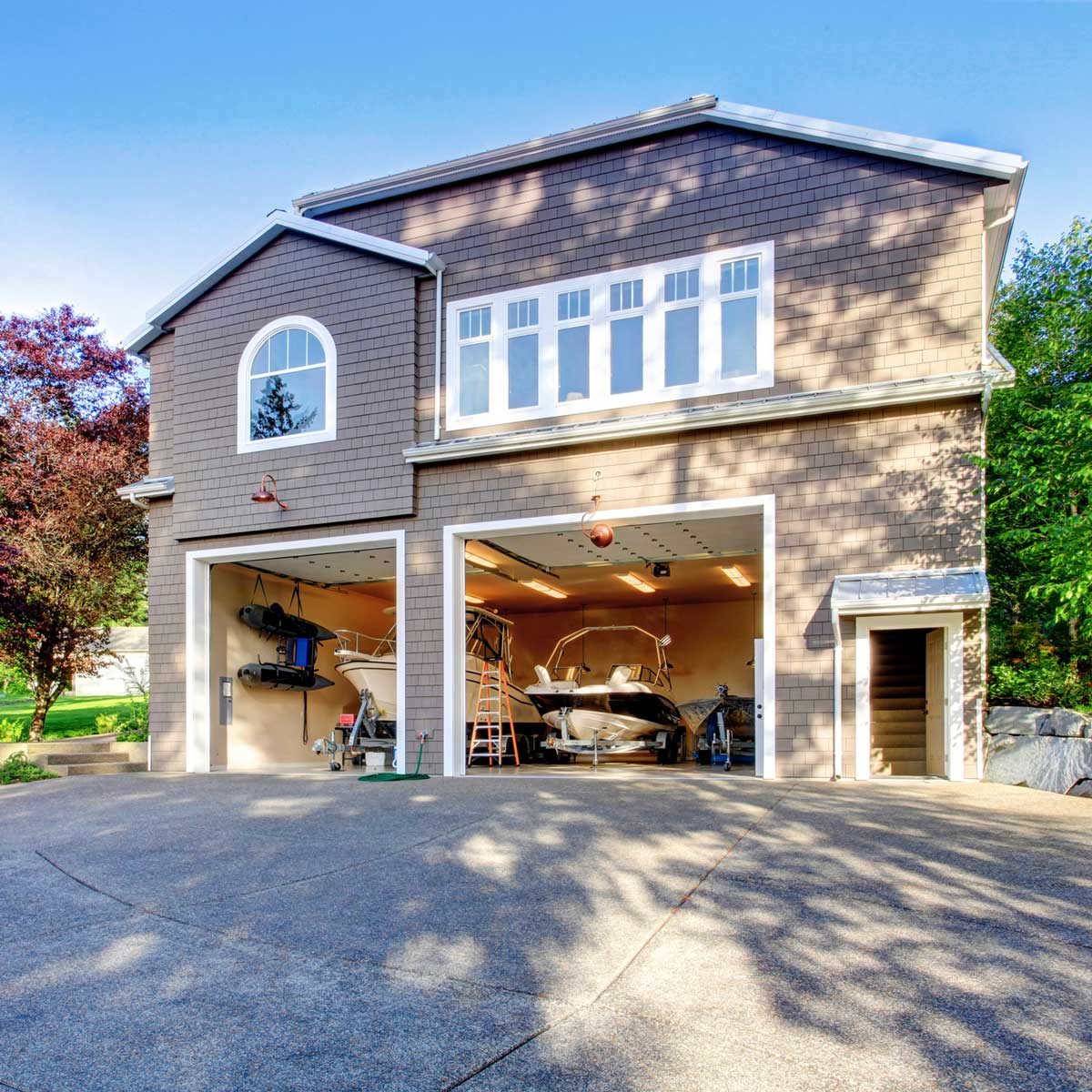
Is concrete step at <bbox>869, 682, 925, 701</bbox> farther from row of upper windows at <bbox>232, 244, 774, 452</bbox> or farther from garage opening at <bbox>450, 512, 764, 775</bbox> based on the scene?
row of upper windows at <bbox>232, 244, 774, 452</bbox>

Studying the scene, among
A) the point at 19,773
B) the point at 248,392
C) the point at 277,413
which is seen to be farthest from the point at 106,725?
the point at 277,413

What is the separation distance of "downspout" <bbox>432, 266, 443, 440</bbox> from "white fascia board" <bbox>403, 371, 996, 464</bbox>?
A: 10.8 inches

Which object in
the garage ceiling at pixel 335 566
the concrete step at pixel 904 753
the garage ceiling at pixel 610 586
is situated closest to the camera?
the concrete step at pixel 904 753

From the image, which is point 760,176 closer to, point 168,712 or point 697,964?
point 697,964

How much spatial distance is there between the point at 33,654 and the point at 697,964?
15.3 meters

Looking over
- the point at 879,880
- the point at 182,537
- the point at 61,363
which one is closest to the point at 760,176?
the point at 879,880

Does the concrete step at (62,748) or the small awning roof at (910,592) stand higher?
the small awning roof at (910,592)

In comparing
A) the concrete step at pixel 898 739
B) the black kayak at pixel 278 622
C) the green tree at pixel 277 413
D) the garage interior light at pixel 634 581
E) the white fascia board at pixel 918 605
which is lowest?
the concrete step at pixel 898 739

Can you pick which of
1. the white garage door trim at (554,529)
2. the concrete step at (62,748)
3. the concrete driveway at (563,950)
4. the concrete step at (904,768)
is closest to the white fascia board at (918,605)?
the white garage door trim at (554,529)

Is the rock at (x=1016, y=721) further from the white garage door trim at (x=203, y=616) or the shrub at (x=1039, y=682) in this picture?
the white garage door trim at (x=203, y=616)

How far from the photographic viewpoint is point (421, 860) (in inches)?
253

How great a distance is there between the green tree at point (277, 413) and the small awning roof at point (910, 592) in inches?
280

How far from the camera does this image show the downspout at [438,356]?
11.7m

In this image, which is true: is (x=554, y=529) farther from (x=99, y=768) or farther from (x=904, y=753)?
(x=99, y=768)
